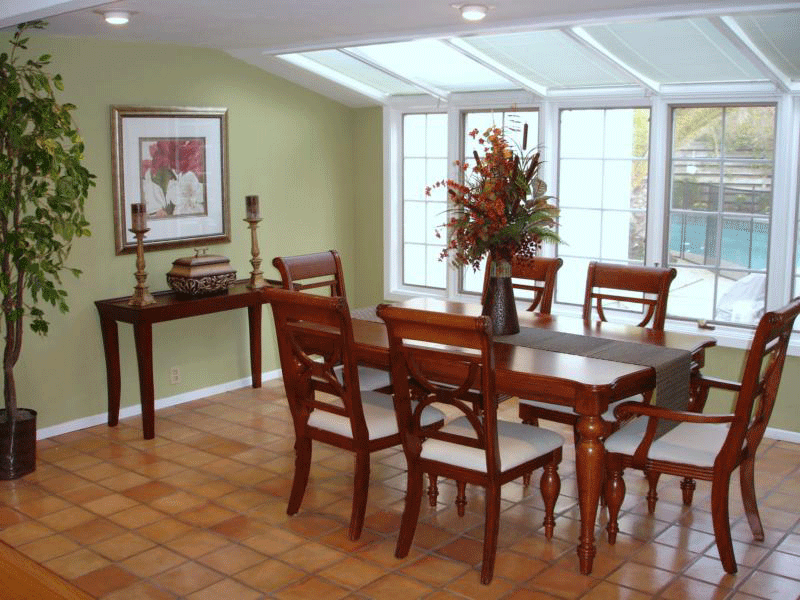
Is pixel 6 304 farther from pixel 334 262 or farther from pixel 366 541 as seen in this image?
pixel 366 541

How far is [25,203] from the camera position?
468 centimetres

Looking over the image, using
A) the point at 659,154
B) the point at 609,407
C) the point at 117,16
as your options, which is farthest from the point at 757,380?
the point at 117,16

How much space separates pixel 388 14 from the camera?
14.4 ft

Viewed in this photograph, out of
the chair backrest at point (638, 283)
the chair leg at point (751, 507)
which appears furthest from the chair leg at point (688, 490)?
the chair backrest at point (638, 283)

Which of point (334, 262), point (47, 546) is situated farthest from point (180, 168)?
point (47, 546)

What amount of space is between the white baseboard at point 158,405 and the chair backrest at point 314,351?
198cm

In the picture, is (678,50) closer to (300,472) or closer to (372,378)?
(372,378)

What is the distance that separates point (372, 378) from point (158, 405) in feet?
5.73

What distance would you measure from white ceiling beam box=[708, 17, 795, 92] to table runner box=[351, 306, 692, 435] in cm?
146

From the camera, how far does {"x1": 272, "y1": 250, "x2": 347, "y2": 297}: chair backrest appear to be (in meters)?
4.64

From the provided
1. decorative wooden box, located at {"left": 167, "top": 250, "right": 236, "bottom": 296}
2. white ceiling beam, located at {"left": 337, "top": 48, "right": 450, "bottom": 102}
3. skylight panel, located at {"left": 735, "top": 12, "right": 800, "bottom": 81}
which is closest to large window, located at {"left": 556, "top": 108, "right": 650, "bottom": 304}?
white ceiling beam, located at {"left": 337, "top": 48, "right": 450, "bottom": 102}

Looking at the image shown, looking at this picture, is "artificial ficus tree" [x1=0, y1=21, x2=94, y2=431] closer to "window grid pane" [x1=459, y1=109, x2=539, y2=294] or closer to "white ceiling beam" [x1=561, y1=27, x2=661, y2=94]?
"window grid pane" [x1=459, y1=109, x2=539, y2=294]

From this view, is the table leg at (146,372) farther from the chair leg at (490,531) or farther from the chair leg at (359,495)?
the chair leg at (490,531)

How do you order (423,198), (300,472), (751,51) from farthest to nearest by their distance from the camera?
(423,198) < (751,51) < (300,472)
